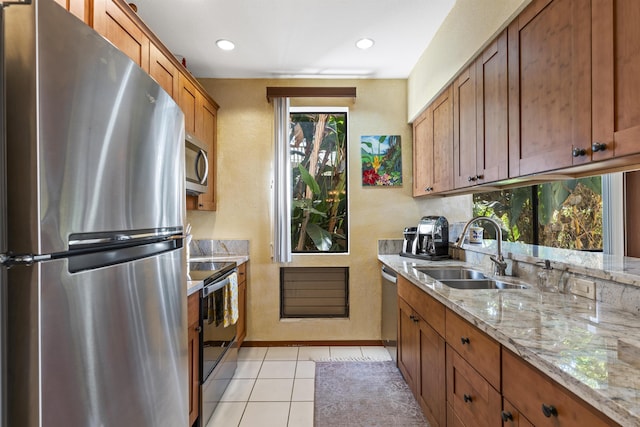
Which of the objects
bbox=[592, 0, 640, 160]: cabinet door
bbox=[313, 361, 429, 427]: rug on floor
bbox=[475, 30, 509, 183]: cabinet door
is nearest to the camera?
bbox=[592, 0, 640, 160]: cabinet door

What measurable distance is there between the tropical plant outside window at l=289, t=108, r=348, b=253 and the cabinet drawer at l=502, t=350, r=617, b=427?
247cm

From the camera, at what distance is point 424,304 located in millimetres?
1951

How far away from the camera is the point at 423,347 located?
2.00 metres

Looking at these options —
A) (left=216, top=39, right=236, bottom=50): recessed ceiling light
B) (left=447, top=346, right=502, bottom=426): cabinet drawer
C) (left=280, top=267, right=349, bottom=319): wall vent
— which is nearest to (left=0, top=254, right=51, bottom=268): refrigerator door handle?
(left=447, top=346, right=502, bottom=426): cabinet drawer

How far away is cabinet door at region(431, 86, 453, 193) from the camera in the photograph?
7.90 ft

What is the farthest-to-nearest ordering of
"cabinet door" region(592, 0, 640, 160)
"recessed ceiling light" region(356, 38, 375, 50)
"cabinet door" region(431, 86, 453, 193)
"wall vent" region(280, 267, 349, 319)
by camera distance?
1. "wall vent" region(280, 267, 349, 319)
2. "recessed ceiling light" region(356, 38, 375, 50)
3. "cabinet door" region(431, 86, 453, 193)
4. "cabinet door" region(592, 0, 640, 160)

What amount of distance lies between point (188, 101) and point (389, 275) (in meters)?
2.26

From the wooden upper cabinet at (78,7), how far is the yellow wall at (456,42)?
1.95 meters

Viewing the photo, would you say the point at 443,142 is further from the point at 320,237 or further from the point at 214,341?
the point at 214,341

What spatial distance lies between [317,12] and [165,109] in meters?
1.71

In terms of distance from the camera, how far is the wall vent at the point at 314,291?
11.4 feet

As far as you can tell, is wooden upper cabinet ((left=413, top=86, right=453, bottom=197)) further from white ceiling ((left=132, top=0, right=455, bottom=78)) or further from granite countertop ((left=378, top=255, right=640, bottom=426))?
granite countertop ((left=378, top=255, right=640, bottom=426))

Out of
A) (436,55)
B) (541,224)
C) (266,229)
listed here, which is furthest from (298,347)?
(436,55)

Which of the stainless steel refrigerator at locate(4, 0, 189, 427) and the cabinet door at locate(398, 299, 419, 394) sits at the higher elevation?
the stainless steel refrigerator at locate(4, 0, 189, 427)
